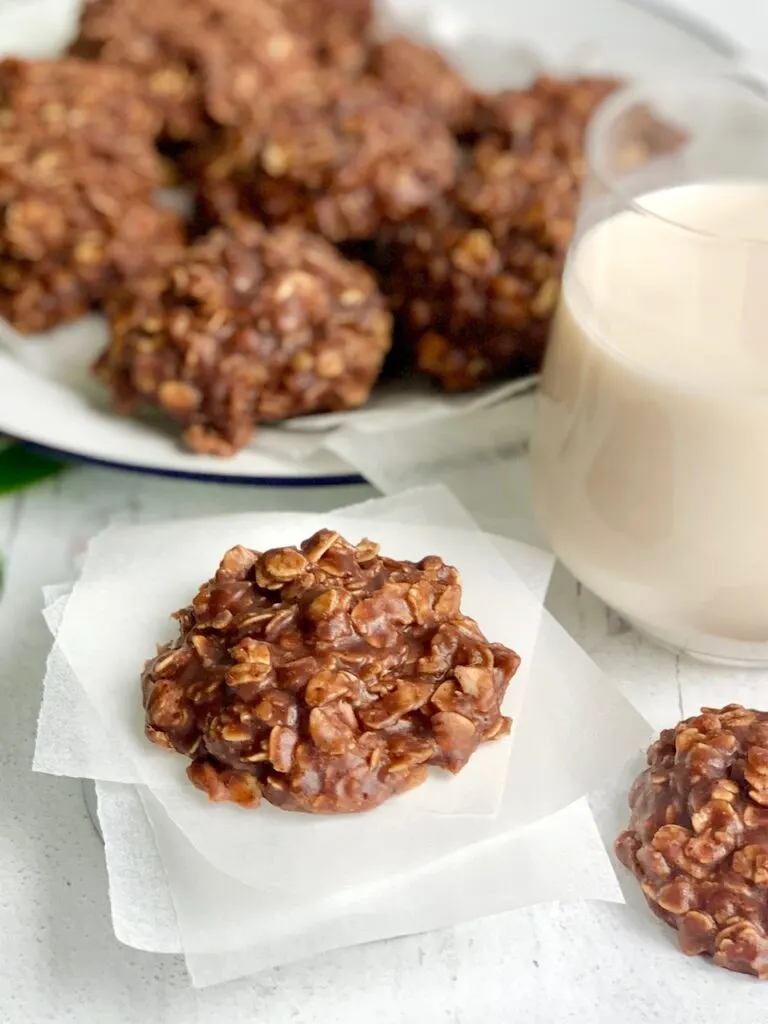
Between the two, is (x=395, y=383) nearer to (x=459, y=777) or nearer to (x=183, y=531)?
(x=183, y=531)

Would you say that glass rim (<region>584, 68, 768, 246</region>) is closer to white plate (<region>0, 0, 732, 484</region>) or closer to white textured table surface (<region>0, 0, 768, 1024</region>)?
white plate (<region>0, 0, 732, 484</region>)

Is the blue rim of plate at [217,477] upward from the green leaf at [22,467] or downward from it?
upward

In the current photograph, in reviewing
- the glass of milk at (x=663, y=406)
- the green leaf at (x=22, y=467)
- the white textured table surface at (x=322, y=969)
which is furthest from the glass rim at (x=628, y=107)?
the green leaf at (x=22, y=467)

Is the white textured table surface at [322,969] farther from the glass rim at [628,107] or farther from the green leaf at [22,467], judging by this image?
the glass rim at [628,107]

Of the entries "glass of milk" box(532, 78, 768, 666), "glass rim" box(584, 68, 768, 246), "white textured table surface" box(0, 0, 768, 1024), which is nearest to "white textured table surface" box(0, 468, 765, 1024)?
"white textured table surface" box(0, 0, 768, 1024)

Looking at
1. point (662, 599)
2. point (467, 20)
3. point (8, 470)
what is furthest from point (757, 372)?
point (467, 20)

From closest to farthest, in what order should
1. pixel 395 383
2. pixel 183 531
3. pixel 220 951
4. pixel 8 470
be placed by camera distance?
pixel 220 951 → pixel 183 531 → pixel 8 470 → pixel 395 383
